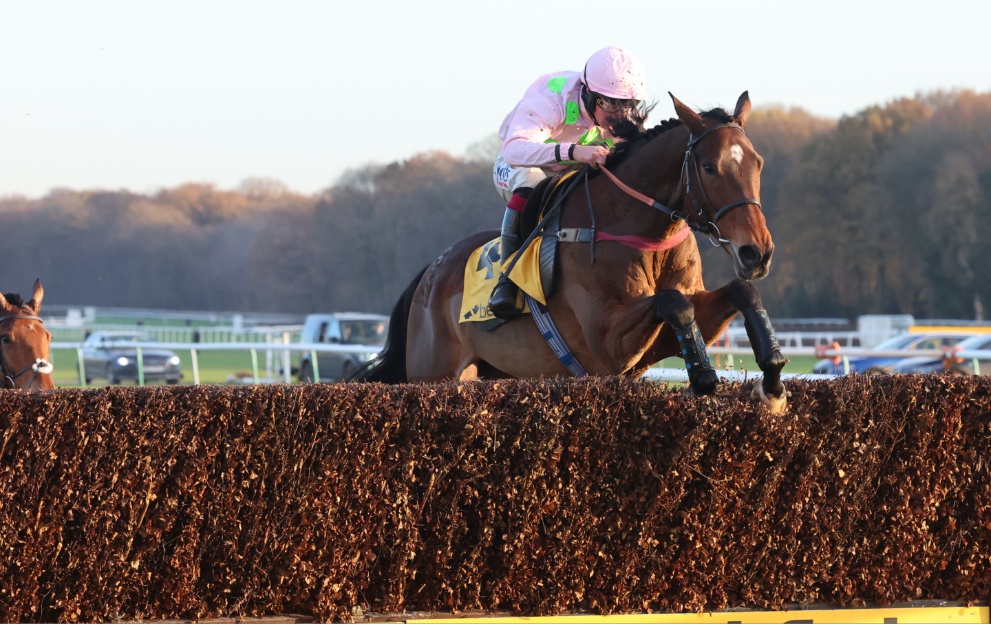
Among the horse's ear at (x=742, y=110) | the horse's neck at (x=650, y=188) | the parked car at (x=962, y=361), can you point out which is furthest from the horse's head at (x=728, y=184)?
the parked car at (x=962, y=361)

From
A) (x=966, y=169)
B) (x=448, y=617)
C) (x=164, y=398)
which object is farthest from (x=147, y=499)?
(x=966, y=169)

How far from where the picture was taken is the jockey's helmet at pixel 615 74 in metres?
5.59

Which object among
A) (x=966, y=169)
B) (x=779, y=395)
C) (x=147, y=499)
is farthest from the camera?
(x=966, y=169)

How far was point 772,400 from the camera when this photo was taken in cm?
407

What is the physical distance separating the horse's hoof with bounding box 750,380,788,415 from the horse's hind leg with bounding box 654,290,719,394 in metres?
0.35

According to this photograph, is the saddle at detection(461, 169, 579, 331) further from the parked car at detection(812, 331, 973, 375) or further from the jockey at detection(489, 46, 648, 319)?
the parked car at detection(812, 331, 973, 375)

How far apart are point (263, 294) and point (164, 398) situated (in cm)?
5719

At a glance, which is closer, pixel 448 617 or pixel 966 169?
Result: pixel 448 617

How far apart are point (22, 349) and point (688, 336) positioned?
4.22m

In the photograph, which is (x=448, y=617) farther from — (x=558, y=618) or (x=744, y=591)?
(x=744, y=591)

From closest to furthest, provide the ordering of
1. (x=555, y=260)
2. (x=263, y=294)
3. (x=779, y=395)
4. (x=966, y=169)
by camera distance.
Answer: (x=779, y=395), (x=555, y=260), (x=966, y=169), (x=263, y=294)

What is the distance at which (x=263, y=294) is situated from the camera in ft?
197

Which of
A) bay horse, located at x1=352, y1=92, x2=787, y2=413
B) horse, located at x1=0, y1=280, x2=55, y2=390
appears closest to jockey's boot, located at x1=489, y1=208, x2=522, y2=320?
bay horse, located at x1=352, y1=92, x2=787, y2=413

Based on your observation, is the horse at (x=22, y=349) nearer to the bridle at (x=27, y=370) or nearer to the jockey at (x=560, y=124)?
the bridle at (x=27, y=370)
